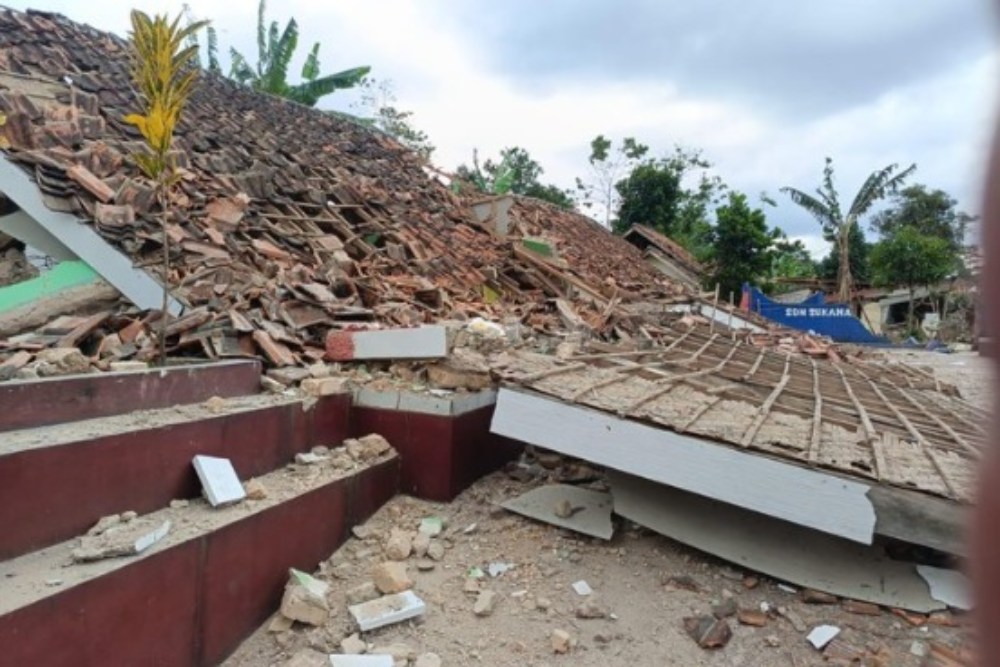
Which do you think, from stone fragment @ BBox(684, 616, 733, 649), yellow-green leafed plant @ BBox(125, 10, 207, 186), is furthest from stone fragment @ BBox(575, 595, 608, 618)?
yellow-green leafed plant @ BBox(125, 10, 207, 186)

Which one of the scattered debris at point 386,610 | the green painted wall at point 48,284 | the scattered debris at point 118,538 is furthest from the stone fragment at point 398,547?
the green painted wall at point 48,284

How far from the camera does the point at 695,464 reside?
3064 mm

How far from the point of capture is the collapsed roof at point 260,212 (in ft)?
A: 15.2

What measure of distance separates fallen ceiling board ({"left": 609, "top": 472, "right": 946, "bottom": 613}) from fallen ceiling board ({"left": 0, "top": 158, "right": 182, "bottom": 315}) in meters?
3.58

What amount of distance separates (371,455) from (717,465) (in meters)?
1.98

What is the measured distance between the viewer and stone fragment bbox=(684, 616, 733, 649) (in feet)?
9.28

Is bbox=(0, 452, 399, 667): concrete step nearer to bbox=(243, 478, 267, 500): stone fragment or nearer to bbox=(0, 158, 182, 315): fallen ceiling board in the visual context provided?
bbox=(243, 478, 267, 500): stone fragment

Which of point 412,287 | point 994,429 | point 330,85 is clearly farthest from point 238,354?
point 330,85

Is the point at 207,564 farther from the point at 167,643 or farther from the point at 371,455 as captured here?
the point at 371,455

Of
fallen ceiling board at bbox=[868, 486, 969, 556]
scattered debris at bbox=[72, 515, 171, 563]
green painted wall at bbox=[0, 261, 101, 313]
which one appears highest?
green painted wall at bbox=[0, 261, 101, 313]

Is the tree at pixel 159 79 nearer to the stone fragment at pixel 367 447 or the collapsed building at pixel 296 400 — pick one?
the collapsed building at pixel 296 400

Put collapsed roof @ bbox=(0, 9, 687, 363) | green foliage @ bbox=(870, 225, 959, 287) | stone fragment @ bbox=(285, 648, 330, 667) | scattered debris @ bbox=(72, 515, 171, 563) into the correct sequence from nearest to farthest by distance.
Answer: scattered debris @ bbox=(72, 515, 171, 563)
stone fragment @ bbox=(285, 648, 330, 667)
collapsed roof @ bbox=(0, 9, 687, 363)
green foliage @ bbox=(870, 225, 959, 287)

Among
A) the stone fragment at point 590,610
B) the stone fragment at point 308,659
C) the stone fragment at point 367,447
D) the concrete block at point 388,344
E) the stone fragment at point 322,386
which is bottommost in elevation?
the stone fragment at point 308,659

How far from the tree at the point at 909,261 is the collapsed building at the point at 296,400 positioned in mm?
19351
